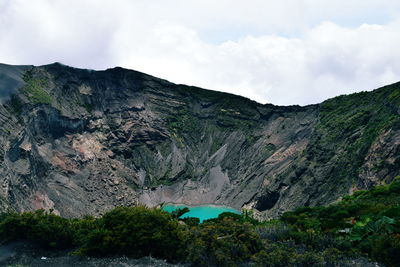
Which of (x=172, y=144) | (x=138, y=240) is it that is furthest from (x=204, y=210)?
(x=138, y=240)

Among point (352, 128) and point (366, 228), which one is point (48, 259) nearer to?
point (366, 228)

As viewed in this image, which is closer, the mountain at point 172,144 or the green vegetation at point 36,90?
the mountain at point 172,144

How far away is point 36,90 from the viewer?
427ft

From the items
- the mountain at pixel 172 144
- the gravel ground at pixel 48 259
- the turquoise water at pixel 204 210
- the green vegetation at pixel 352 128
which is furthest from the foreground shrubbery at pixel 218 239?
the turquoise water at pixel 204 210

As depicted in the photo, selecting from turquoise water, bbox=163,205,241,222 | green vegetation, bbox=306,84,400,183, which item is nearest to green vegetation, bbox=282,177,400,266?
green vegetation, bbox=306,84,400,183

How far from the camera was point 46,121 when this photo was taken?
127 meters

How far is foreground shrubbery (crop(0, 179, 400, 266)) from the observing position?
3219 cm

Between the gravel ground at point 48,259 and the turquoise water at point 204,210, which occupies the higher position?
the turquoise water at point 204,210

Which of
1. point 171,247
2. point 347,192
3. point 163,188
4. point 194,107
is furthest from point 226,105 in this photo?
point 171,247

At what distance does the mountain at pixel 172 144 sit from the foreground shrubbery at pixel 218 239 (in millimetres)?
52172

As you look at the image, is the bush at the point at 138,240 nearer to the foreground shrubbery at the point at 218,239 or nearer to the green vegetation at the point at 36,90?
the foreground shrubbery at the point at 218,239

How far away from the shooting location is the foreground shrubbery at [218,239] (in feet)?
106

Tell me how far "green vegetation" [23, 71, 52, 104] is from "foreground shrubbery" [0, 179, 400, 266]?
3358 inches

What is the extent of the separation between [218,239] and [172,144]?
118m
